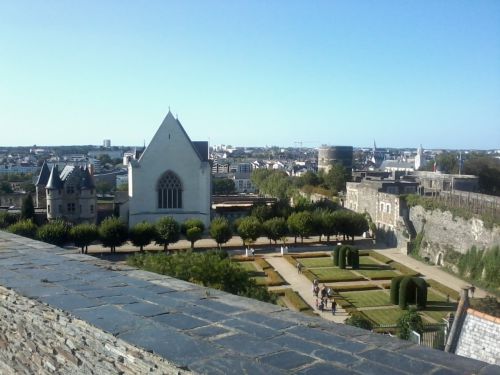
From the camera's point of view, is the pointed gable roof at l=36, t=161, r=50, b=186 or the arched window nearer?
the arched window

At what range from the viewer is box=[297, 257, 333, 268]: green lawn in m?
29.3

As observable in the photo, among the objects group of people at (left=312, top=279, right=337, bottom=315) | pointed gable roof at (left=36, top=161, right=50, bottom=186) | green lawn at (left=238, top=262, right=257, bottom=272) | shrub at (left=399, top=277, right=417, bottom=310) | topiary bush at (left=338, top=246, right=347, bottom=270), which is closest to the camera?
group of people at (left=312, top=279, right=337, bottom=315)

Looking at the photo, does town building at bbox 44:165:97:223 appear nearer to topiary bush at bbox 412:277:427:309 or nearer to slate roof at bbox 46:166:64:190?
slate roof at bbox 46:166:64:190

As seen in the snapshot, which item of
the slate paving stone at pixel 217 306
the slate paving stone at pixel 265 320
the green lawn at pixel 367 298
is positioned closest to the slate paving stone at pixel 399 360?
the slate paving stone at pixel 265 320

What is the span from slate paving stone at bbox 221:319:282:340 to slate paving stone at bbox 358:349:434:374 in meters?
0.70

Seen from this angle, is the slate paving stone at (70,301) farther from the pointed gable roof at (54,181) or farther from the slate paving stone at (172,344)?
the pointed gable roof at (54,181)

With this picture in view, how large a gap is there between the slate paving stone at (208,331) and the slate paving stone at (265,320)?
1.10ft

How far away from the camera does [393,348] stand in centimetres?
361

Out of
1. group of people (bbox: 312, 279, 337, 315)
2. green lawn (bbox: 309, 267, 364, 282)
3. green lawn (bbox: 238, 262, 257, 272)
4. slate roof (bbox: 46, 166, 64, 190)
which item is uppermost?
slate roof (bbox: 46, 166, 64, 190)

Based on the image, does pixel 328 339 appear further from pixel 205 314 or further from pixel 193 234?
pixel 193 234

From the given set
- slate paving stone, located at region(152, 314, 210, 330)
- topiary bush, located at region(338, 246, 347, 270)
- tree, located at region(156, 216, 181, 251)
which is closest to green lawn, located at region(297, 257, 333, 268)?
topiary bush, located at region(338, 246, 347, 270)

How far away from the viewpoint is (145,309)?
175 inches

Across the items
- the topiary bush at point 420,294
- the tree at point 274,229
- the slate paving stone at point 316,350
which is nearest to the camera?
the slate paving stone at point 316,350

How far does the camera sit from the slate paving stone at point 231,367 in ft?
10.3
